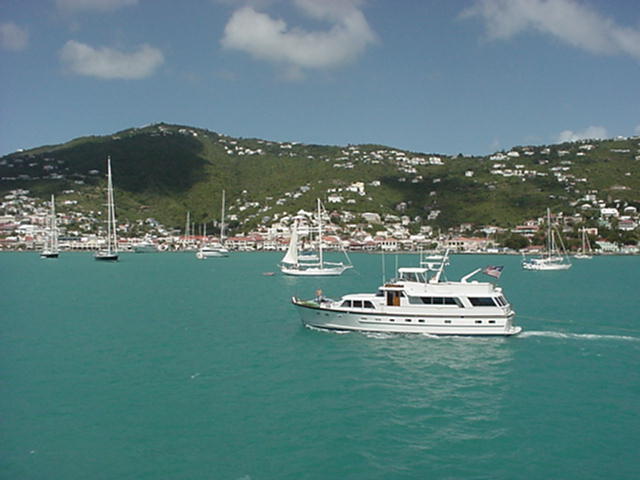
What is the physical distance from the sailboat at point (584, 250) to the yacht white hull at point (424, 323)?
96.3 meters

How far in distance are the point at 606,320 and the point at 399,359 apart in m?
16.2

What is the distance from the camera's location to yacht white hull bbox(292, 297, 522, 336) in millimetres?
23047

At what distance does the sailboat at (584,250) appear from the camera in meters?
109

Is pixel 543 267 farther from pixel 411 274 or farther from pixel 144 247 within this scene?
pixel 144 247

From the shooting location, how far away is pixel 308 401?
51.5 feet

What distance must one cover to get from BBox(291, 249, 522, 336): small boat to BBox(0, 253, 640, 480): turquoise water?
24.6 inches

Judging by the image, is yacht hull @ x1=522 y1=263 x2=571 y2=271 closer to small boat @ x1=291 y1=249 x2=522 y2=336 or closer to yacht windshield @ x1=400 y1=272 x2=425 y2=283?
small boat @ x1=291 y1=249 x2=522 y2=336

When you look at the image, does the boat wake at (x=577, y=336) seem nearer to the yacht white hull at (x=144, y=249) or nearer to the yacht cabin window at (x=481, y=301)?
the yacht cabin window at (x=481, y=301)

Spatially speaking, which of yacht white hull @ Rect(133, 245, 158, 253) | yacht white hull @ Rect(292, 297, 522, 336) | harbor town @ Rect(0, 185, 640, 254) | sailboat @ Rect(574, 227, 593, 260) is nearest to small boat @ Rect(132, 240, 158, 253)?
yacht white hull @ Rect(133, 245, 158, 253)

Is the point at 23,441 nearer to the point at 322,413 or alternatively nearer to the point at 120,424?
the point at 120,424

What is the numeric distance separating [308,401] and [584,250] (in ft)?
392

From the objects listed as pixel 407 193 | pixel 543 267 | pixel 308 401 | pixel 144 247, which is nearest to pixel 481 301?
pixel 308 401

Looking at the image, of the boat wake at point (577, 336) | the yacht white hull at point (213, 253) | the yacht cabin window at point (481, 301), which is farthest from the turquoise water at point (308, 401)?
the yacht white hull at point (213, 253)

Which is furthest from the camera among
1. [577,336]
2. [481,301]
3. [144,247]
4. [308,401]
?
[144,247]
